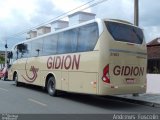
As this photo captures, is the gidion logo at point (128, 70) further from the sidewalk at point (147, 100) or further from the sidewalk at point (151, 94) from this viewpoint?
the sidewalk at point (151, 94)

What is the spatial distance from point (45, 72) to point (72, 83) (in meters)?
3.79

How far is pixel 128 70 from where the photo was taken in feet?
51.0

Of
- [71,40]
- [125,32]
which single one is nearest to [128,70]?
[125,32]

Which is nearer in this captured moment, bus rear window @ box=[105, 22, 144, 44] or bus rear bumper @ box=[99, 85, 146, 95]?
bus rear bumper @ box=[99, 85, 146, 95]

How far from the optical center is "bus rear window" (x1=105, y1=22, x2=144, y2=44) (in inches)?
605

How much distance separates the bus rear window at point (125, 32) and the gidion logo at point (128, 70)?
1.17m

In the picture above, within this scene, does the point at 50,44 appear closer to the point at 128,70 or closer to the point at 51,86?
the point at 51,86

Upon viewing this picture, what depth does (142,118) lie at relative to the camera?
37.7 feet

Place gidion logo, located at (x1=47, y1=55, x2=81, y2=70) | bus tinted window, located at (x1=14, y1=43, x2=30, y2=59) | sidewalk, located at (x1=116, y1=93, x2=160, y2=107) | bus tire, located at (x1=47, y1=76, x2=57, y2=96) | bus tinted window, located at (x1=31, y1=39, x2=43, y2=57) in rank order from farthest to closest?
bus tinted window, located at (x1=14, y1=43, x2=30, y2=59), bus tinted window, located at (x1=31, y1=39, x2=43, y2=57), bus tire, located at (x1=47, y1=76, x2=57, y2=96), gidion logo, located at (x1=47, y1=55, x2=81, y2=70), sidewalk, located at (x1=116, y1=93, x2=160, y2=107)

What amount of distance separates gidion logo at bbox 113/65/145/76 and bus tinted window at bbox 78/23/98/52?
1.40 metres

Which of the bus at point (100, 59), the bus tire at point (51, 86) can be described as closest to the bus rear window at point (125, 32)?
the bus at point (100, 59)

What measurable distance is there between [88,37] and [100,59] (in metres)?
1.47

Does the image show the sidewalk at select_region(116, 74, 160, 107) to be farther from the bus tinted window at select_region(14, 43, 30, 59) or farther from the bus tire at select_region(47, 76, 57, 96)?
the bus tinted window at select_region(14, 43, 30, 59)

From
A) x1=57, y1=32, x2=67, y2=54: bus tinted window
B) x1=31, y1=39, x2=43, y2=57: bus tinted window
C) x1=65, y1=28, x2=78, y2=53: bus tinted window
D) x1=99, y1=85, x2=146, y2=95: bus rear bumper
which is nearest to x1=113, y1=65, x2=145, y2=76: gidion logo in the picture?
x1=99, y1=85, x2=146, y2=95: bus rear bumper
